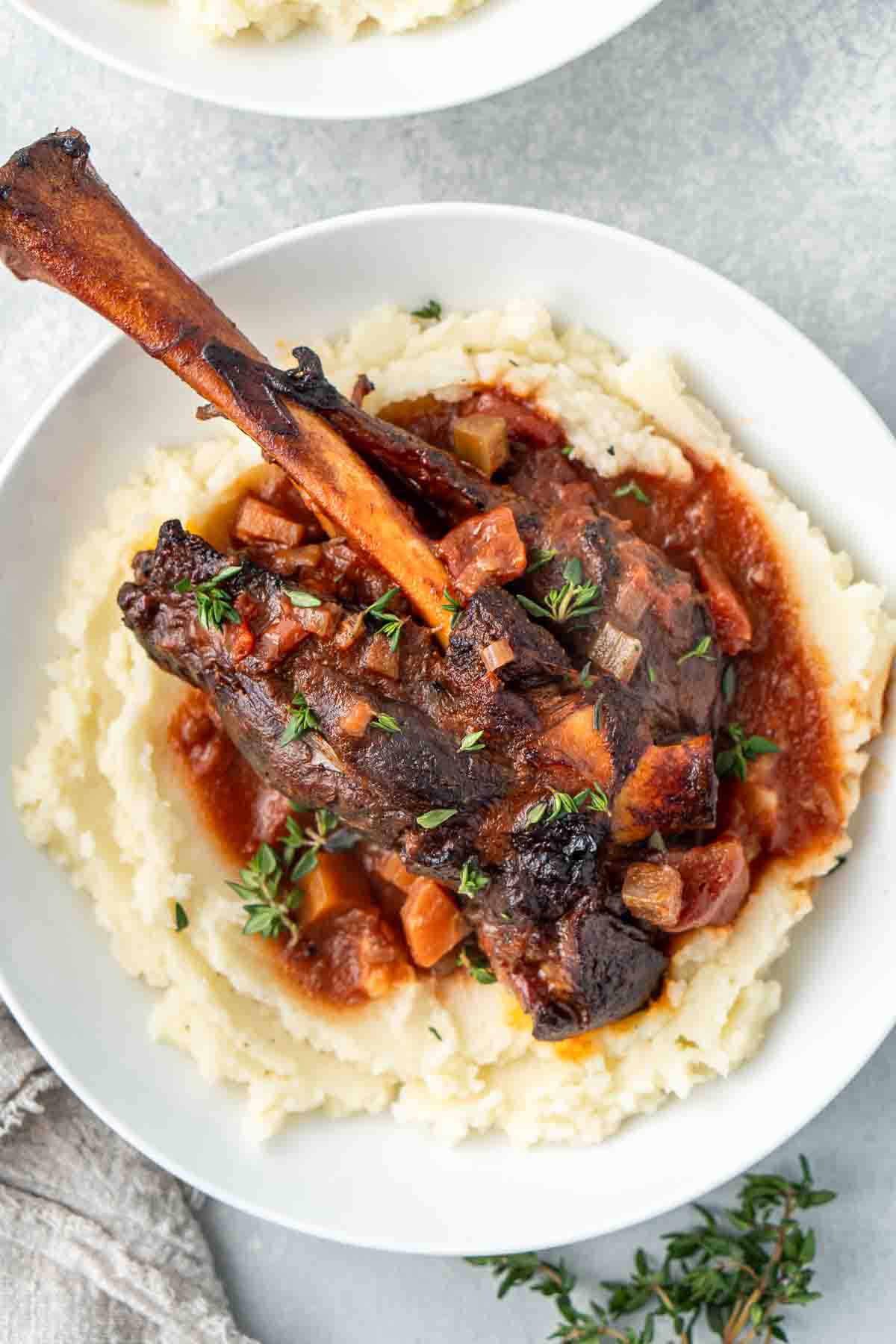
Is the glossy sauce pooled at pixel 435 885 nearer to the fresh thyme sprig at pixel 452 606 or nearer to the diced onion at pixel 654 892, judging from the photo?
the diced onion at pixel 654 892

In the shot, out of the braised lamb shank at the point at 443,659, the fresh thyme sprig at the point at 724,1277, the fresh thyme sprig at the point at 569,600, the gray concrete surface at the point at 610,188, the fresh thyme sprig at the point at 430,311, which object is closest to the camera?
the braised lamb shank at the point at 443,659

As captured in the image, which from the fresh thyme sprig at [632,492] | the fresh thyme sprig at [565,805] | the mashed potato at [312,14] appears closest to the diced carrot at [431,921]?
the fresh thyme sprig at [565,805]

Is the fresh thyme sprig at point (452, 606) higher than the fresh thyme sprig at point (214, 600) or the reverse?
the reverse

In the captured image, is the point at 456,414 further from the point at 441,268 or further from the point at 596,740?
the point at 596,740

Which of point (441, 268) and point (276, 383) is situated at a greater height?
point (276, 383)

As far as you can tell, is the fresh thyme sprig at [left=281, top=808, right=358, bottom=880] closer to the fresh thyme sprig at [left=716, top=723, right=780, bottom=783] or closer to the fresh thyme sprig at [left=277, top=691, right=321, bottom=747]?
the fresh thyme sprig at [left=277, top=691, right=321, bottom=747]

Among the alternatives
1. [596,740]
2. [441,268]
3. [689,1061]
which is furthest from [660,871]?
[441,268]
